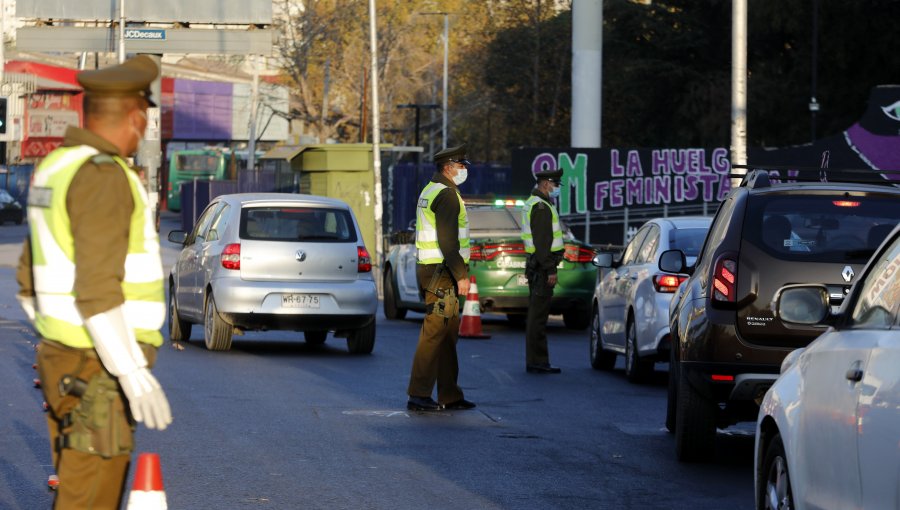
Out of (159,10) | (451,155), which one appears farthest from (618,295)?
(159,10)

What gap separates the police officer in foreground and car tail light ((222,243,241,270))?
4422 millimetres

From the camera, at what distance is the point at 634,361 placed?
14930mm

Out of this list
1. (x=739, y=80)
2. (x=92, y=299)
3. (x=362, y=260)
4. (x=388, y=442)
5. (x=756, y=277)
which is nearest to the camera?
Result: (x=92, y=299)

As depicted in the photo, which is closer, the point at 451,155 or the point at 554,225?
the point at 451,155

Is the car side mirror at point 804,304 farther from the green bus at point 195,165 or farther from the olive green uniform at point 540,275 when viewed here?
the green bus at point 195,165

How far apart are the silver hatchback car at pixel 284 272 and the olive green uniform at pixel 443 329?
439 cm

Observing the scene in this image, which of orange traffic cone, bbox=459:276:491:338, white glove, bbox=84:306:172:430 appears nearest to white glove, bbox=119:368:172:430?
white glove, bbox=84:306:172:430

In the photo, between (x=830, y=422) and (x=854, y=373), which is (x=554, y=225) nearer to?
(x=830, y=422)

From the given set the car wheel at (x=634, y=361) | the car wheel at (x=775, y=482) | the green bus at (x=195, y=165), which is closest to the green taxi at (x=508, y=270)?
the car wheel at (x=634, y=361)

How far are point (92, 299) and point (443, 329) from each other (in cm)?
756

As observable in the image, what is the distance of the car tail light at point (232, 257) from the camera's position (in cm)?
1683

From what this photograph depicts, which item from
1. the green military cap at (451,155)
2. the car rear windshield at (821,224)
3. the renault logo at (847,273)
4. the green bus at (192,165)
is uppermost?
the green bus at (192,165)

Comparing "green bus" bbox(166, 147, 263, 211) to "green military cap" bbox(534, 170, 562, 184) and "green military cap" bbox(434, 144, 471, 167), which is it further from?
"green military cap" bbox(434, 144, 471, 167)

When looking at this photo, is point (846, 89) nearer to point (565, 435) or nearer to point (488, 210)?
point (488, 210)
